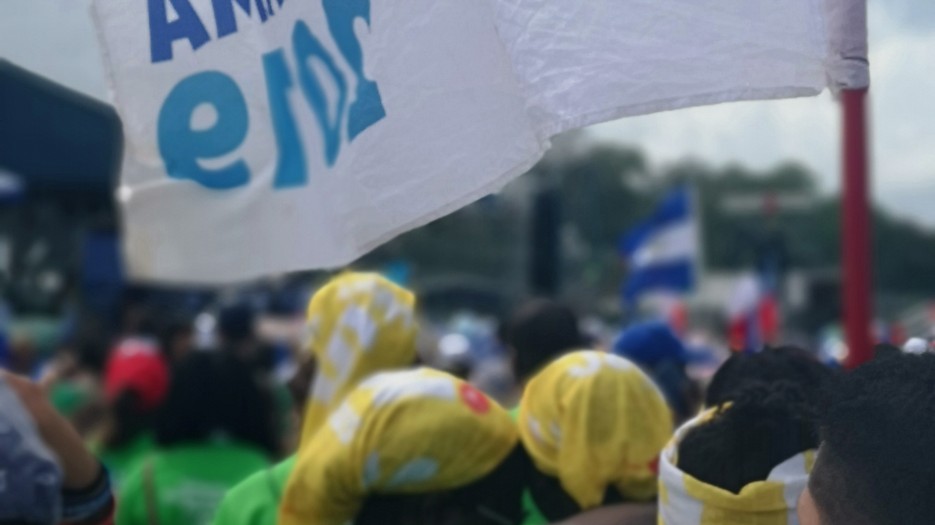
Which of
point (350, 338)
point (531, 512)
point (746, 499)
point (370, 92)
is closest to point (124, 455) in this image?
point (350, 338)

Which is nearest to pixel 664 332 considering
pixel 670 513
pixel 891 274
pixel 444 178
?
pixel 670 513

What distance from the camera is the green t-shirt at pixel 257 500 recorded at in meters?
2.78

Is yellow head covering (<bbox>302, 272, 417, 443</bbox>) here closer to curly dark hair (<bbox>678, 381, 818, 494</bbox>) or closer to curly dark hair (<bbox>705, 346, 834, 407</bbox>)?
curly dark hair (<bbox>705, 346, 834, 407</bbox>)

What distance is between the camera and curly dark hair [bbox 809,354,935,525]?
147cm

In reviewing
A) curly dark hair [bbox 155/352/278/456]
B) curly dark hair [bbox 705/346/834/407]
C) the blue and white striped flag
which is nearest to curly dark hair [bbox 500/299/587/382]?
curly dark hair [bbox 155/352/278/456]

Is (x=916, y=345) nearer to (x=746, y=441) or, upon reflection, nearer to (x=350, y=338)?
(x=746, y=441)

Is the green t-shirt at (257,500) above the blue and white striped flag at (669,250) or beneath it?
above

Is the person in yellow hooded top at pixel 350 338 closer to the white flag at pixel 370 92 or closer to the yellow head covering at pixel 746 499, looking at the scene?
the white flag at pixel 370 92

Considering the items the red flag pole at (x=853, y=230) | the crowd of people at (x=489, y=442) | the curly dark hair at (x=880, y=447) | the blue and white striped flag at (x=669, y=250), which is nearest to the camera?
the curly dark hair at (x=880, y=447)

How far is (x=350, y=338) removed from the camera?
10.6 feet

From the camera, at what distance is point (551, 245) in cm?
1396

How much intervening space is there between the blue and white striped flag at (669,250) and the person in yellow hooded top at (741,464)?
791 cm

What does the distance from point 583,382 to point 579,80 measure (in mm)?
964

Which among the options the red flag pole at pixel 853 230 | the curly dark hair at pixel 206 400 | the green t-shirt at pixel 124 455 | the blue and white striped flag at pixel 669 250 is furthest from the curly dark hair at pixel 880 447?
the blue and white striped flag at pixel 669 250
